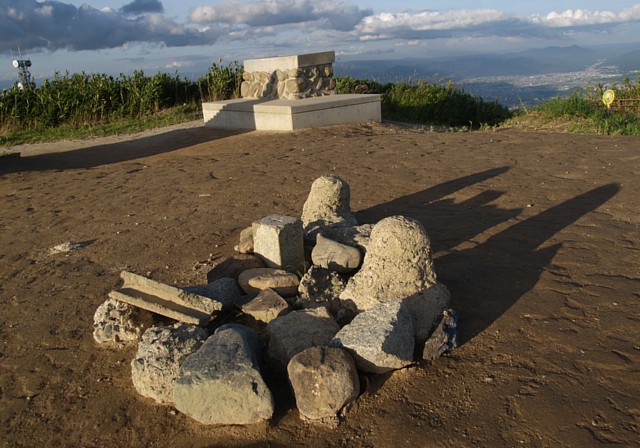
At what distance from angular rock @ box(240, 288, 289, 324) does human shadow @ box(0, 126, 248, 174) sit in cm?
781

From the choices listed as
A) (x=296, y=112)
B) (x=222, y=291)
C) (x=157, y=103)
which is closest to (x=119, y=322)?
(x=222, y=291)

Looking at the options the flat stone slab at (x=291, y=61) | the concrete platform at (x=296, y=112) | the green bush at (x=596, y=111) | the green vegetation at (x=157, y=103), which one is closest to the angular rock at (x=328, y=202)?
the concrete platform at (x=296, y=112)

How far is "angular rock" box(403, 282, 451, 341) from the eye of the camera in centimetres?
371

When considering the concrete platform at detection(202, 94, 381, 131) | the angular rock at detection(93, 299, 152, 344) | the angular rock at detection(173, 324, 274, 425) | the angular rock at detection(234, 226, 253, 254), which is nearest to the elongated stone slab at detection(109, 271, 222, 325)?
the angular rock at detection(93, 299, 152, 344)

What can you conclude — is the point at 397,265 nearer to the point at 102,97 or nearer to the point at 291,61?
the point at 291,61

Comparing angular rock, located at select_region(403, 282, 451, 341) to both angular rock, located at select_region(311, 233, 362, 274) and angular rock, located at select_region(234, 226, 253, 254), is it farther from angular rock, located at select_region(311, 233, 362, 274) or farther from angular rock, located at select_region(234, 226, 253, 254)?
angular rock, located at select_region(234, 226, 253, 254)

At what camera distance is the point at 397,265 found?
12.7 ft

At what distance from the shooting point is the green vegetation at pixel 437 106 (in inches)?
640

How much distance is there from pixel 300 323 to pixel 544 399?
1.50m

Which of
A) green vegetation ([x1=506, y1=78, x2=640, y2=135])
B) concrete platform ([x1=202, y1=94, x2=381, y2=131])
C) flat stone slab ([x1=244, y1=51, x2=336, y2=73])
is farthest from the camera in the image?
flat stone slab ([x1=244, y1=51, x2=336, y2=73])

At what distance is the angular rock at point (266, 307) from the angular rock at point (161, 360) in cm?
52

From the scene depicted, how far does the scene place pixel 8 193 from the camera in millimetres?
8602

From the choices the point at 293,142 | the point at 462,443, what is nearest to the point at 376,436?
the point at 462,443

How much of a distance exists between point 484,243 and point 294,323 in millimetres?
2343
